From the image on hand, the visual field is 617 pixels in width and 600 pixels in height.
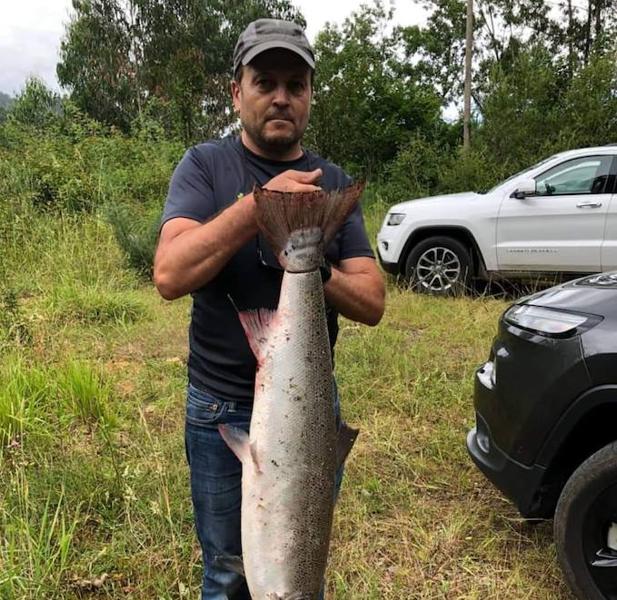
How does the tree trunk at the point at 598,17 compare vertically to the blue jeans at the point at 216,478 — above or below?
above

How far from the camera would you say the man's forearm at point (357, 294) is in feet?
5.12

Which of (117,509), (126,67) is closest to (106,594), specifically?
(117,509)

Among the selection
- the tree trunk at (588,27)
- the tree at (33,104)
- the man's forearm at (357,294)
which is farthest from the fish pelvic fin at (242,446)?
the tree trunk at (588,27)

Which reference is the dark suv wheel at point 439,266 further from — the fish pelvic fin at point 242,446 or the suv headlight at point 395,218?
the fish pelvic fin at point 242,446

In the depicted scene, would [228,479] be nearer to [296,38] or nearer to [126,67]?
[296,38]

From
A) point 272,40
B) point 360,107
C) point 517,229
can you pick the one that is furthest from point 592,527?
point 360,107

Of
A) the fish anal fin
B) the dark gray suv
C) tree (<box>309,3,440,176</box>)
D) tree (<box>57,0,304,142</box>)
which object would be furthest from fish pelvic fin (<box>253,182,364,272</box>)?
tree (<box>57,0,304,142</box>)

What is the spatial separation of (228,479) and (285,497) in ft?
1.70

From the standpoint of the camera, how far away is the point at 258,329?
4.60ft

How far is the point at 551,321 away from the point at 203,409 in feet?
5.04

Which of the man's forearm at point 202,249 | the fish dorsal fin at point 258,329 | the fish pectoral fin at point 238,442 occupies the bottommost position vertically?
the fish pectoral fin at point 238,442

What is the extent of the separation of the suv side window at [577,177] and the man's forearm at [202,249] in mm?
6214

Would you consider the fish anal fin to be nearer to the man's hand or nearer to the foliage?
the man's hand

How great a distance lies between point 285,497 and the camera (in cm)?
133
